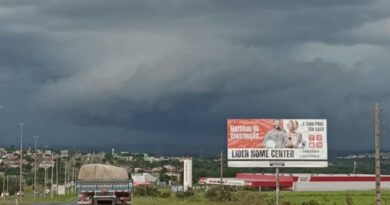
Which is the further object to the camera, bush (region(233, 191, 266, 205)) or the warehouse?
the warehouse

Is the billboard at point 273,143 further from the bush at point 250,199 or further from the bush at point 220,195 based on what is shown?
the bush at point 220,195

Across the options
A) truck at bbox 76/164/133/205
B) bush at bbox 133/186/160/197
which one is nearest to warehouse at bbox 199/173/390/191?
bush at bbox 133/186/160/197

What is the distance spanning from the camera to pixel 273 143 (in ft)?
202

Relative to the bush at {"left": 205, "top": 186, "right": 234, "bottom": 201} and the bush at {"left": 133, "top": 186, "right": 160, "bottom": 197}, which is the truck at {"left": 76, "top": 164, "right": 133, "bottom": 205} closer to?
the bush at {"left": 205, "top": 186, "right": 234, "bottom": 201}

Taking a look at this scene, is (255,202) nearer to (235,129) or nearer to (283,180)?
(235,129)

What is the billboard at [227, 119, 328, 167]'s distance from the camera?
6166 centimetres

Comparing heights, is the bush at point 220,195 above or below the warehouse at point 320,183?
above

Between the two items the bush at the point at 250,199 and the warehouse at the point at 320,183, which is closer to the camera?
the bush at the point at 250,199

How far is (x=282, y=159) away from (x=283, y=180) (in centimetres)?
9412

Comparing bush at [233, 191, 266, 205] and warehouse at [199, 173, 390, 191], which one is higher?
bush at [233, 191, 266, 205]

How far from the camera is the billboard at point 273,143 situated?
61656 millimetres

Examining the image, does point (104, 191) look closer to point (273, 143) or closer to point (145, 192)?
point (273, 143)

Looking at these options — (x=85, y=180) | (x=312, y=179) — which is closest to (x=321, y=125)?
(x=85, y=180)

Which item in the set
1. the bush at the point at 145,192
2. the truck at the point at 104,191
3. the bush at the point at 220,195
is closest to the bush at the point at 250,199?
Answer: the bush at the point at 220,195
